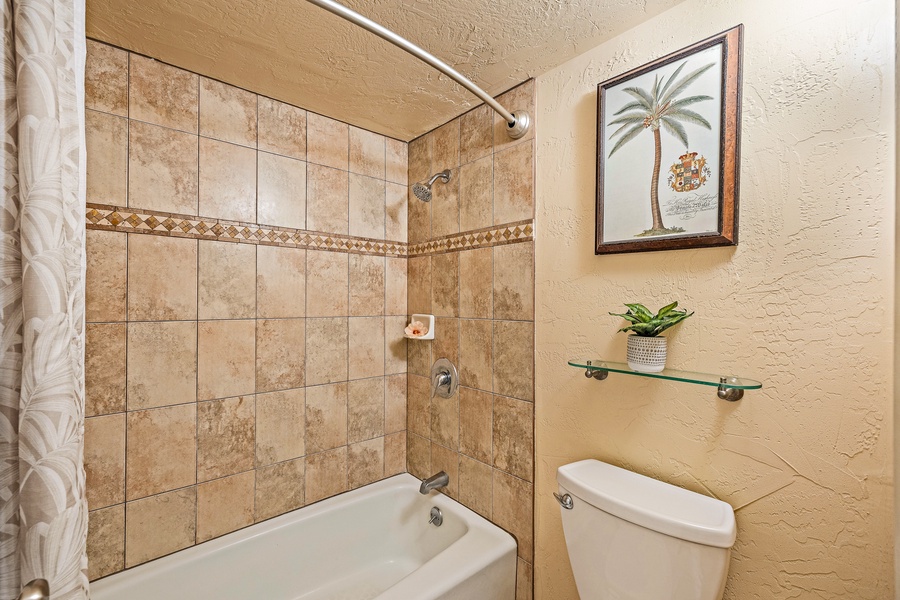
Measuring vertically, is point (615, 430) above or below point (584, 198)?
below

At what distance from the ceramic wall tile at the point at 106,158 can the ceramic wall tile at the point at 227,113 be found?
9.8 inches

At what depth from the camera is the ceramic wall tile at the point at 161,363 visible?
133 cm

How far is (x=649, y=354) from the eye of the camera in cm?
105

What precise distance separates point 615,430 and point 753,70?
40.7 inches

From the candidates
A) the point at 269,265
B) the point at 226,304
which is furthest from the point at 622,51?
the point at 226,304

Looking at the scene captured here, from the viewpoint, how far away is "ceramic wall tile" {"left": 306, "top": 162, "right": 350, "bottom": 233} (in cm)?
171

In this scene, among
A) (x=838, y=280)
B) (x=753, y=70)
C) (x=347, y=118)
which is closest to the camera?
(x=838, y=280)

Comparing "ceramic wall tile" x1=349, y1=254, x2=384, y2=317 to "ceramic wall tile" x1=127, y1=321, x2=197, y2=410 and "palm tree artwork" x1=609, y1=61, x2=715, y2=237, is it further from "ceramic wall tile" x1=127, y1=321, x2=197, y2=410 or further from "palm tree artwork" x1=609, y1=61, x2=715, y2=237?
"palm tree artwork" x1=609, y1=61, x2=715, y2=237

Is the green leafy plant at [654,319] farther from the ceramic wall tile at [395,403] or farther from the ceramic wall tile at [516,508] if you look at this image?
the ceramic wall tile at [395,403]

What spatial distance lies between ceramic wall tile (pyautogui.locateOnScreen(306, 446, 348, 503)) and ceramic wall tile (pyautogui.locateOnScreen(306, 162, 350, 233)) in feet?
3.30

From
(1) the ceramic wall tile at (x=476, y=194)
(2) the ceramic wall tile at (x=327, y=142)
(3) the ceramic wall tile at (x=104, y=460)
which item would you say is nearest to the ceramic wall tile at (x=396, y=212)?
(2) the ceramic wall tile at (x=327, y=142)

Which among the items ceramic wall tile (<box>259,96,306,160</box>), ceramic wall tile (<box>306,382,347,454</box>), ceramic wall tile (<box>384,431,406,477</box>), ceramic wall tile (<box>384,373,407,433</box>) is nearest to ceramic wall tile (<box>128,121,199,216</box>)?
ceramic wall tile (<box>259,96,306,160</box>)

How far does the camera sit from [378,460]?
1.94 m

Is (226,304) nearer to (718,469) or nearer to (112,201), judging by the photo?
(112,201)
